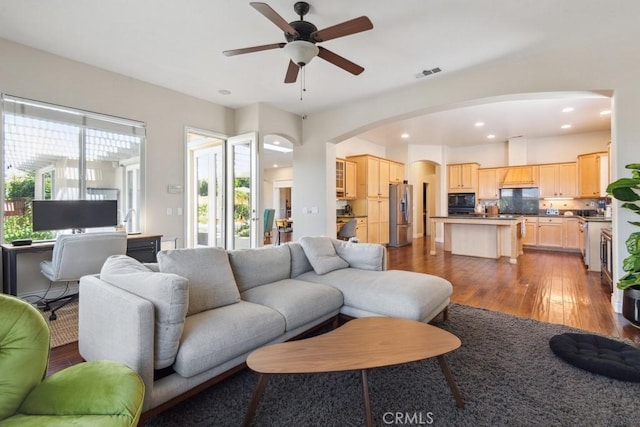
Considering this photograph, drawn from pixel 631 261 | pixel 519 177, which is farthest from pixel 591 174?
pixel 631 261

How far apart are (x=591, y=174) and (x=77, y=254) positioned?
9751 millimetres

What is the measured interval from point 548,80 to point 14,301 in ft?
16.1

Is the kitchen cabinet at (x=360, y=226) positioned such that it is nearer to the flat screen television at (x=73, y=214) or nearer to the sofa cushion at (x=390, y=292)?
the sofa cushion at (x=390, y=292)

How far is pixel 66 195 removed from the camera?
3.73m

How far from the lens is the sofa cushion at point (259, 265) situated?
2520 mm

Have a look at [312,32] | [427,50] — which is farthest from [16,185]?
[427,50]

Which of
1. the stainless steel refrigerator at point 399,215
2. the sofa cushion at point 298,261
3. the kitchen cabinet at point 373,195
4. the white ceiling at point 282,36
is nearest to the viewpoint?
the white ceiling at point 282,36

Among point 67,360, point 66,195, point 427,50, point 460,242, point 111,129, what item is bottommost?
point 67,360

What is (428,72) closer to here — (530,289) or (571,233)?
(530,289)

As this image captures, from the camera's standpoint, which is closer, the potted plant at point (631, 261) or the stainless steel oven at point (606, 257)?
the potted plant at point (631, 261)

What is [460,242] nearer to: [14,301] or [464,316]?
[464,316]

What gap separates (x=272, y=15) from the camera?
215 centimetres

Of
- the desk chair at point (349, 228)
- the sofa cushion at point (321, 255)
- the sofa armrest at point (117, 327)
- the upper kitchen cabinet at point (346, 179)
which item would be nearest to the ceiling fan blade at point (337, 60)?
the sofa cushion at point (321, 255)

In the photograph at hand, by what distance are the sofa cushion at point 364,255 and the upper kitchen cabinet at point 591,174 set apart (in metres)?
6.56
